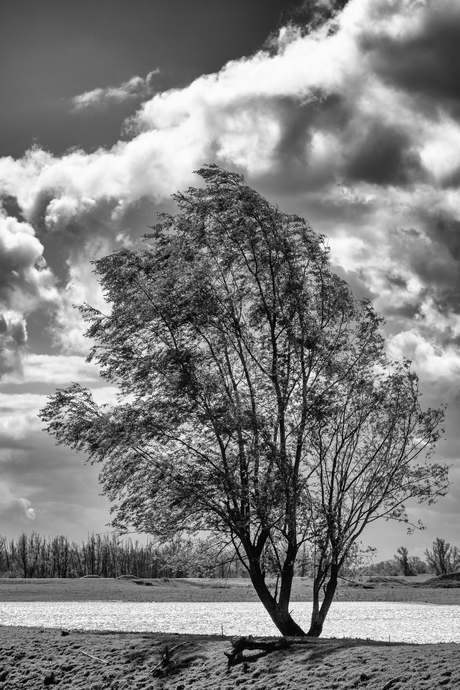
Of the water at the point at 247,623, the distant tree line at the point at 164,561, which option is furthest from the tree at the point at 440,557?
the water at the point at 247,623

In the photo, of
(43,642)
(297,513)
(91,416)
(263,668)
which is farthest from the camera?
(91,416)

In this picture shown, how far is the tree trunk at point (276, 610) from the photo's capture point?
53.0ft

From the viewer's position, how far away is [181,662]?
476 inches

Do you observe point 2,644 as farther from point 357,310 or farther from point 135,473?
point 357,310

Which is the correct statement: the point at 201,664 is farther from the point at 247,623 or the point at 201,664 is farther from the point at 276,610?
the point at 247,623

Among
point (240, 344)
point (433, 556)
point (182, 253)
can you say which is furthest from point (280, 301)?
point (433, 556)

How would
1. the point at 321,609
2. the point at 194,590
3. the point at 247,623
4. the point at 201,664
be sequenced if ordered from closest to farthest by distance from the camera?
the point at 201,664, the point at 321,609, the point at 247,623, the point at 194,590

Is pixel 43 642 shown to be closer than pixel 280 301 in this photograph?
Yes

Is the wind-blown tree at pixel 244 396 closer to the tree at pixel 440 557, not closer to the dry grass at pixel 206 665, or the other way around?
the dry grass at pixel 206 665

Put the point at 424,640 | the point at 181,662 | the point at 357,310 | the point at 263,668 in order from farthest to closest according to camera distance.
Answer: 1. the point at 424,640
2. the point at 357,310
3. the point at 181,662
4. the point at 263,668

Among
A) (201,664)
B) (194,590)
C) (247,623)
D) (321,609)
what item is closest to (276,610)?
(321,609)

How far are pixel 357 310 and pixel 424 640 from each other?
10.3 meters

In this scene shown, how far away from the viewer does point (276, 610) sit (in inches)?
644

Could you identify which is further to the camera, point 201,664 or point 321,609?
point 321,609
